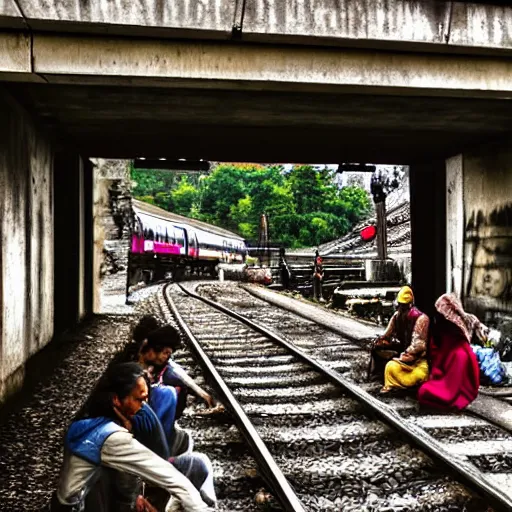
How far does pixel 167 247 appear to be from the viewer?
3069cm

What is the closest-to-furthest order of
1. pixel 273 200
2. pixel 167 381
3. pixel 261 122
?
pixel 167 381 < pixel 261 122 < pixel 273 200

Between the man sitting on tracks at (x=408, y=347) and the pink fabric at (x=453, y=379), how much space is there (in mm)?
314

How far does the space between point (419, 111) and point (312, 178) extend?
5375cm

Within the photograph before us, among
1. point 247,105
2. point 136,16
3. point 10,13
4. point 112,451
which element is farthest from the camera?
point 247,105

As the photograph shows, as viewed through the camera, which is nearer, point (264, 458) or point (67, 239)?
point (264, 458)

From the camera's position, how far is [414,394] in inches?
297

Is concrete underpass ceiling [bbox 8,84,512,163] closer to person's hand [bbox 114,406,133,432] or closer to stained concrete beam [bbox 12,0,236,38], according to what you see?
stained concrete beam [bbox 12,0,236,38]

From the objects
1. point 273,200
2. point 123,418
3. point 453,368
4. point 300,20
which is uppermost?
point 273,200

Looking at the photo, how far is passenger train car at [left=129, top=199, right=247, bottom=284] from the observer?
2545cm

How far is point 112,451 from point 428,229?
11.3 meters

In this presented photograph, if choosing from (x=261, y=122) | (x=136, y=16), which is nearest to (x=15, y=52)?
(x=136, y=16)

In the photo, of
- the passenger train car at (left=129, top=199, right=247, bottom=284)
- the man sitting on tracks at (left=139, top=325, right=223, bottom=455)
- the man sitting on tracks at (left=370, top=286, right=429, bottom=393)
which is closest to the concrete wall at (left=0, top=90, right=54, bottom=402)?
the man sitting on tracks at (left=139, top=325, right=223, bottom=455)

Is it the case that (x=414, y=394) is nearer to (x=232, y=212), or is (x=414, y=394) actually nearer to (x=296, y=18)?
(x=296, y=18)

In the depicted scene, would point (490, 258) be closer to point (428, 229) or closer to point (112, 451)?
point (428, 229)
